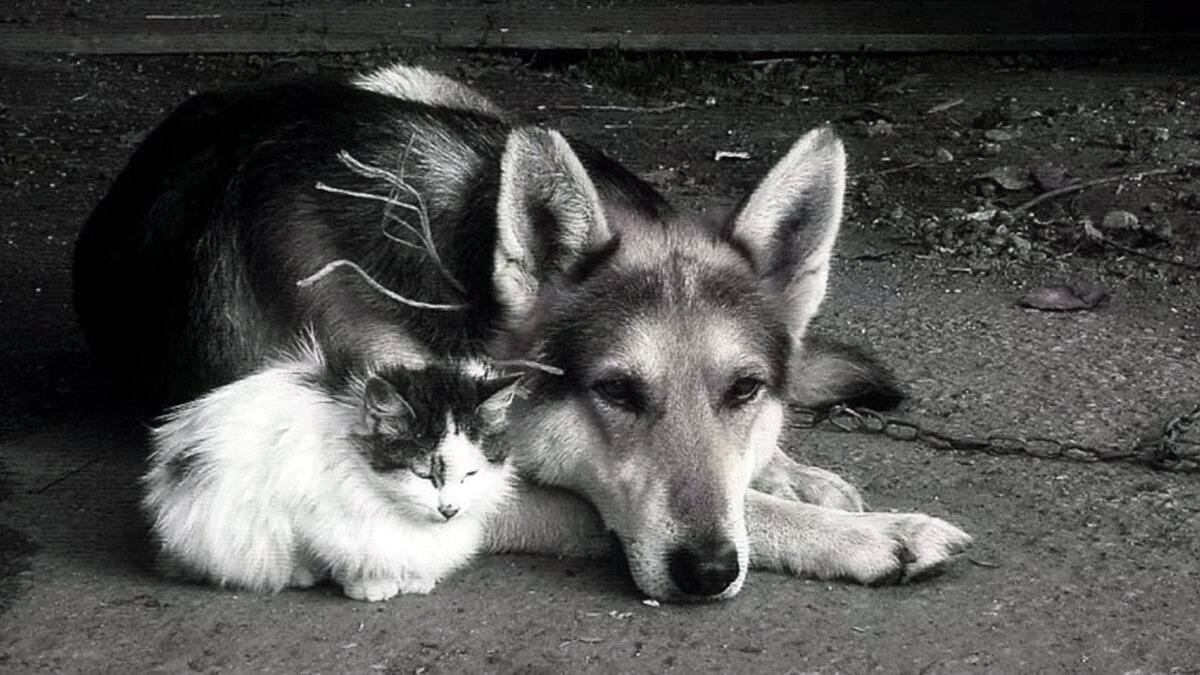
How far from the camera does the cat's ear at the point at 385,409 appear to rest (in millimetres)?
3768

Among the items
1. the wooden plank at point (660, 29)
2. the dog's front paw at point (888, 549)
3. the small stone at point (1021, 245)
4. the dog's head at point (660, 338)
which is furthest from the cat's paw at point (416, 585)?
the wooden plank at point (660, 29)

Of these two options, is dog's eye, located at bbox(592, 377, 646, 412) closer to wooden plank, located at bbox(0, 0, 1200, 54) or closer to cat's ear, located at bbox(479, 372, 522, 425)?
cat's ear, located at bbox(479, 372, 522, 425)

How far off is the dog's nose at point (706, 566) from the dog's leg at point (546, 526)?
0.38 m

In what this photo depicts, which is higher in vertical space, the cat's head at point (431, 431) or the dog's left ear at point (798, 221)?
the dog's left ear at point (798, 221)

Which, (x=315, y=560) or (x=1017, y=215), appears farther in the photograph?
(x=1017, y=215)

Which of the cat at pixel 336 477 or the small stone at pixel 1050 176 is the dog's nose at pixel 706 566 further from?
the small stone at pixel 1050 176

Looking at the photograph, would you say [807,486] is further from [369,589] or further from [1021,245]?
[1021,245]

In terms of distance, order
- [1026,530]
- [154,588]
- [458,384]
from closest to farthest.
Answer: [458,384] < [154,588] < [1026,530]

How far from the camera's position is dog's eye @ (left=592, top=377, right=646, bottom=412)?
4047 mm

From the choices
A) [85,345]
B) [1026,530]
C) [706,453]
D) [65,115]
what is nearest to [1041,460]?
[1026,530]

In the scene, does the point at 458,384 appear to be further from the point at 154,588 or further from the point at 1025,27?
the point at 1025,27

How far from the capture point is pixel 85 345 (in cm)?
580

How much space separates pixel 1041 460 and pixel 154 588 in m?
2.35

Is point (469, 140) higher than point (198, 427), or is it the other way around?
point (469, 140)
